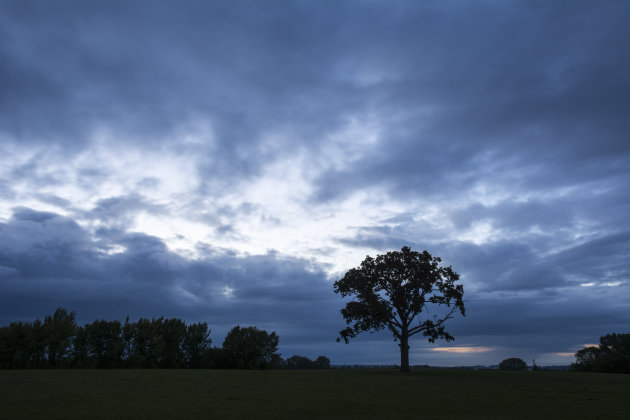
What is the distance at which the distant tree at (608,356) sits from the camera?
75125mm

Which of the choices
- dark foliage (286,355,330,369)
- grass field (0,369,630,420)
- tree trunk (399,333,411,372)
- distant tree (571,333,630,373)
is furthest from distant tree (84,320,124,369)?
distant tree (571,333,630,373)

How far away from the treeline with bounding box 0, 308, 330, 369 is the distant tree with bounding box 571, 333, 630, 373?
5964 centimetres

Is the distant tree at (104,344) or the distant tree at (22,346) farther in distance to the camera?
the distant tree at (104,344)

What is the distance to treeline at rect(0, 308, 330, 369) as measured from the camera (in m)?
54.3

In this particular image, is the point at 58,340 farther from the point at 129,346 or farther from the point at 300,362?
the point at 300,362

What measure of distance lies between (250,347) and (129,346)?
18888mm

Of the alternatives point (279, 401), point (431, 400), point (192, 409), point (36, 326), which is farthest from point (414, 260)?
point (36, 326)

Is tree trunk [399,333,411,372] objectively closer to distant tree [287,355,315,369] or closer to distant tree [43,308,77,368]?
distant tree [43,308,77,368]

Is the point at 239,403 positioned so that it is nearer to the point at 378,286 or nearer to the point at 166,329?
the point at 378,286

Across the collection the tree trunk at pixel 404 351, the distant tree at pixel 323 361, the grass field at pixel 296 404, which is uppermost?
the tree trunk at pixel 404 351

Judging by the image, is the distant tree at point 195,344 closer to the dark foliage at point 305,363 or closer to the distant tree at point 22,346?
the distant tree at point 22,346

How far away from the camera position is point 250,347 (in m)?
70.6

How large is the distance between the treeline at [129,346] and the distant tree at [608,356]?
196ft

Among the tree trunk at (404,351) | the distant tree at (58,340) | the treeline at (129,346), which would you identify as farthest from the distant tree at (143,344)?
the tree trunk at (404,351)
